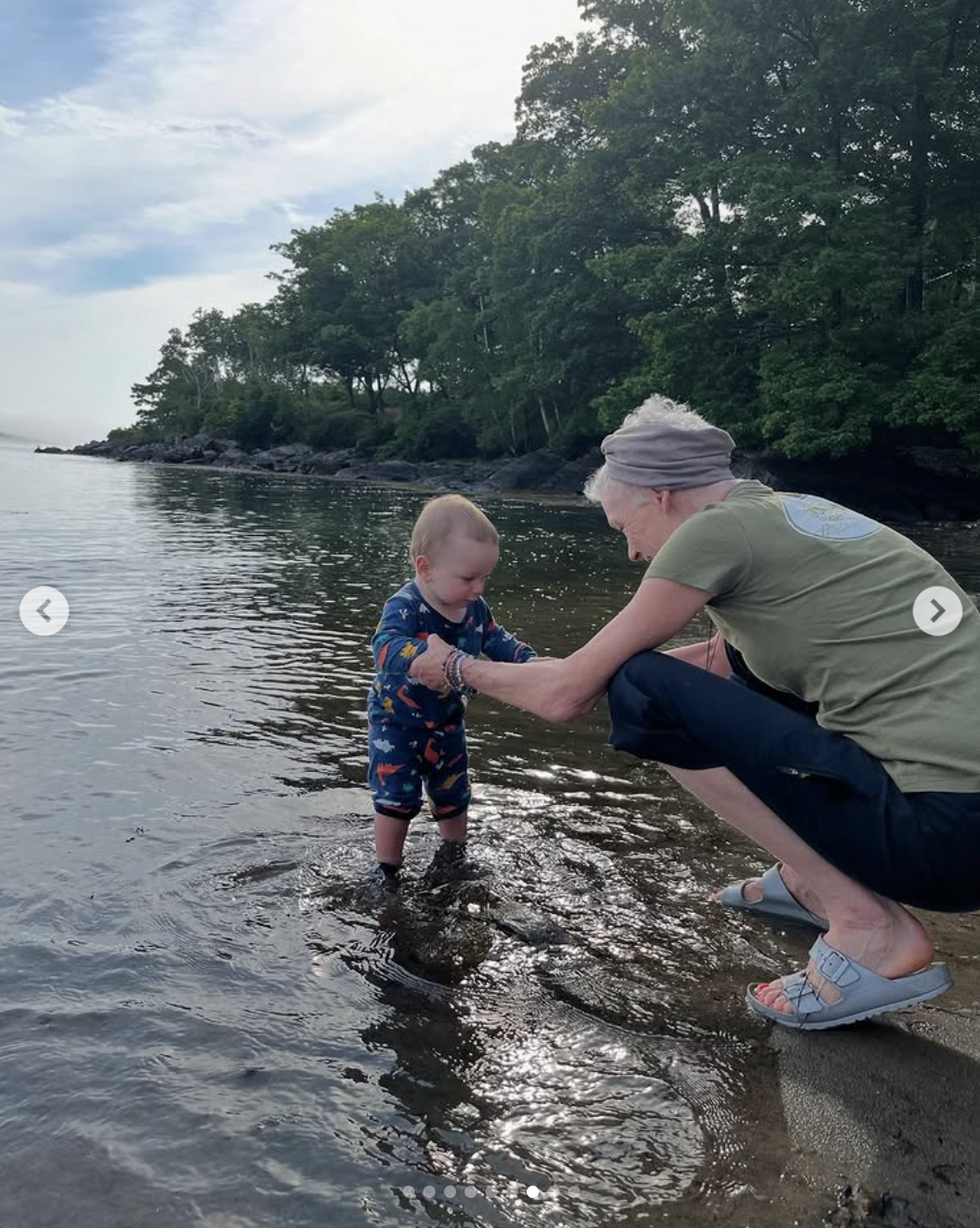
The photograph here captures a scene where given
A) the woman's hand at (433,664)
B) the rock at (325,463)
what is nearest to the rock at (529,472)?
the rock at (325,463)

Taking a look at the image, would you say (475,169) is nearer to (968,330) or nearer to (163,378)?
(968,330)

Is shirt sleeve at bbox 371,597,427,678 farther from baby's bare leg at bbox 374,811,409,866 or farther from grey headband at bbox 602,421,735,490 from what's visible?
grey headband at bbox 602,421,735,490

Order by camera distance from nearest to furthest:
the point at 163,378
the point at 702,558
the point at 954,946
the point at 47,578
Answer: the point at 702,558 < the point at 954,946 < the point at 47,578 < the point at 163,378

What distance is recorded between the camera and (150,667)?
6758mm

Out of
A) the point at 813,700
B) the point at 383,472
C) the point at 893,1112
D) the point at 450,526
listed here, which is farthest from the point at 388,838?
the point at 383,472

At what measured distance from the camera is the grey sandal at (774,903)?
3.03 meters

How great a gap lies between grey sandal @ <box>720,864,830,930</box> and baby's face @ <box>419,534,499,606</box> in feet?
4.37

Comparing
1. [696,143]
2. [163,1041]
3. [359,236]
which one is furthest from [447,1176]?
[359,236]

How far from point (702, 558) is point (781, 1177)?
1303mm

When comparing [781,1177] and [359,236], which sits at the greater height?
[359,236]

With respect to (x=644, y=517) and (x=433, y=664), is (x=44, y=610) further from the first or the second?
(x=644, y=517)

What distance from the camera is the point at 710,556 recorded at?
232cm

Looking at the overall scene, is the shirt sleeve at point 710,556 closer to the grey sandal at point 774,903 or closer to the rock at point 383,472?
the grey sandal at point 774,903

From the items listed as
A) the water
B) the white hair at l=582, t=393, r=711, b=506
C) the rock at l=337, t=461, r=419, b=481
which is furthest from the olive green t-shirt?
the rock at l=337, t=461, r=419, b=481
